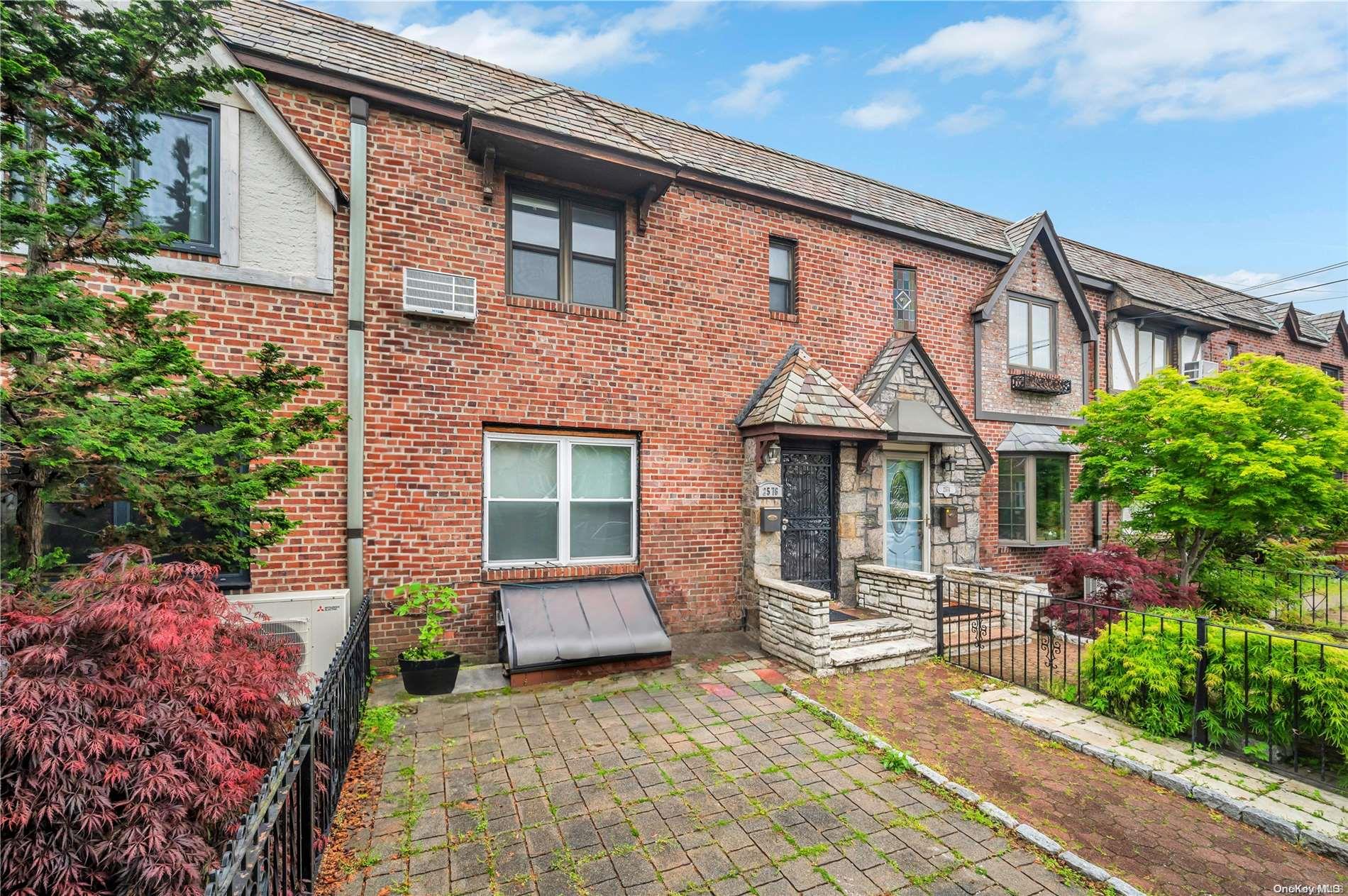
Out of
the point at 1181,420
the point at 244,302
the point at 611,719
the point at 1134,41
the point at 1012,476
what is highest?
the point at 1134,41

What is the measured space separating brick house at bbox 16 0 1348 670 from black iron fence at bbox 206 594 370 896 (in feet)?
7.61

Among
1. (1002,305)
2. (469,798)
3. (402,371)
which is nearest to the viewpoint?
(469,798)

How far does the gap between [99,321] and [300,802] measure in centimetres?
298

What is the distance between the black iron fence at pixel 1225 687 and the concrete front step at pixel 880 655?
3.62 ft

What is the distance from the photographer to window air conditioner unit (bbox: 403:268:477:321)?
6367mm

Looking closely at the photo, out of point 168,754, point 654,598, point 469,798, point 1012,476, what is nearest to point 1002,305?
point 1012,476

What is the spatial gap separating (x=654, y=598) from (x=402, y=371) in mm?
4336

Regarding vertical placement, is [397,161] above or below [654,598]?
above

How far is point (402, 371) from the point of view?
21.1 feet

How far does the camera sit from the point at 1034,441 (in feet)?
36.0

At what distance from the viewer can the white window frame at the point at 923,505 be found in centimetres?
936

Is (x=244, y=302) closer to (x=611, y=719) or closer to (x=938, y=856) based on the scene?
(x=611, y=719)

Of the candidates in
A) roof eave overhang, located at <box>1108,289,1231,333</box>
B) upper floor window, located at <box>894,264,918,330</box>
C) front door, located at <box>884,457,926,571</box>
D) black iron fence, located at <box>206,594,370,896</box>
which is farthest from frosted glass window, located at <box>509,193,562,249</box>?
roof eave overhang, located at <box>1108,289,1231,333</box>

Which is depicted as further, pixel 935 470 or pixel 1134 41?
pixel 935 470
